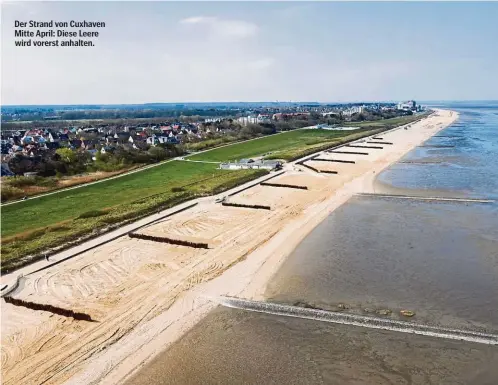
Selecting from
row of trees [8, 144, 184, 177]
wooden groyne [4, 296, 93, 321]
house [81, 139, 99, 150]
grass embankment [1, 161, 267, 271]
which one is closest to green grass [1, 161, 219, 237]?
grass embankment [1, 161, 267, 271]

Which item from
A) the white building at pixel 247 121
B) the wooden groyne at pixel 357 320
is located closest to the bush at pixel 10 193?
the wooden groyne at pixel 357 320

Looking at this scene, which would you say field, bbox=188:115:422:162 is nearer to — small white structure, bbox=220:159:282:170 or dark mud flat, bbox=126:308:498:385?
small white structure, bbox=220:159:282:170

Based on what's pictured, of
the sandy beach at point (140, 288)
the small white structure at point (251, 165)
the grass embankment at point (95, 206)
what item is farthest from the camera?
the small white structure at point (251, 165)

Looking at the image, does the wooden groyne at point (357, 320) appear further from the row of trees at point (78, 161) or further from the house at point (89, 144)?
the house at point (89, 144)

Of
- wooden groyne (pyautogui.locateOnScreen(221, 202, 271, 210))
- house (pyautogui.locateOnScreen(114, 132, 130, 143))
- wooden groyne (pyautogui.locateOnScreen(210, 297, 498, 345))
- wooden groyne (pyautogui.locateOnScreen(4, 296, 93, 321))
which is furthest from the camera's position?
house (pyautogui.locateOnScreen(114, 132, 130, 143))

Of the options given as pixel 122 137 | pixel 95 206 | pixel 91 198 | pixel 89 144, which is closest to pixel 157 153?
pixel 89 144

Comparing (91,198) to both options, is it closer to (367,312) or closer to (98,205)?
(98,205)

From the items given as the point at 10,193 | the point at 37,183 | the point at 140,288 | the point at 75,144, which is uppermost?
the point at 75,144
